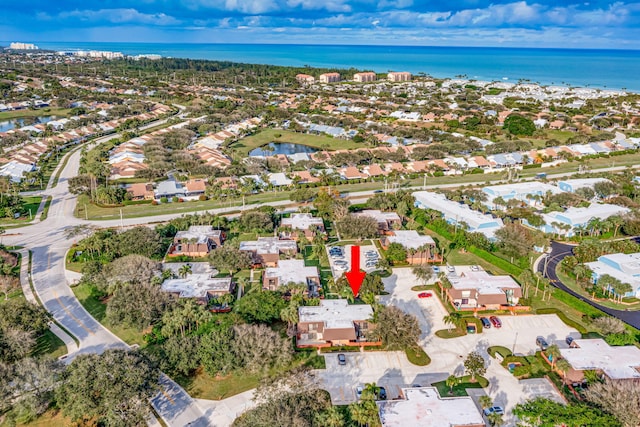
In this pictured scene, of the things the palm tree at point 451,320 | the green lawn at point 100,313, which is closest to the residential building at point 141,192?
the green lawn at point 100,313

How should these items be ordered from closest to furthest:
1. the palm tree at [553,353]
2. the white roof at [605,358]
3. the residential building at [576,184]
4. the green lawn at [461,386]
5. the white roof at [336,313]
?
the green lawn at [461,386], the white roof at [605,358], the palm tree at [553,353], the white roof at [336,313], the residential building at [576,184]

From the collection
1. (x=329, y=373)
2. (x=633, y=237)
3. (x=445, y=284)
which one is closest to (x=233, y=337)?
(x=329, y=373)

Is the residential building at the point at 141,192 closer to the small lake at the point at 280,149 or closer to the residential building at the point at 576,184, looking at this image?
the small lake at the point at 280,149

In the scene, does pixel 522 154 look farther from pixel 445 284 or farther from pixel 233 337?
pixel 233 337

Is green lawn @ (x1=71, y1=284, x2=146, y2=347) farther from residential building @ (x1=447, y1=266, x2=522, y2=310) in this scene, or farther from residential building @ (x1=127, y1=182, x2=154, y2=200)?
residential building @ (x1=127, y1=182, x2=154, y2=200)

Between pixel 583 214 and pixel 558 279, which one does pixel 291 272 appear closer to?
pixel 558 279

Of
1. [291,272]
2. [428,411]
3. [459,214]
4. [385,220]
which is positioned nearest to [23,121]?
[385,220]
